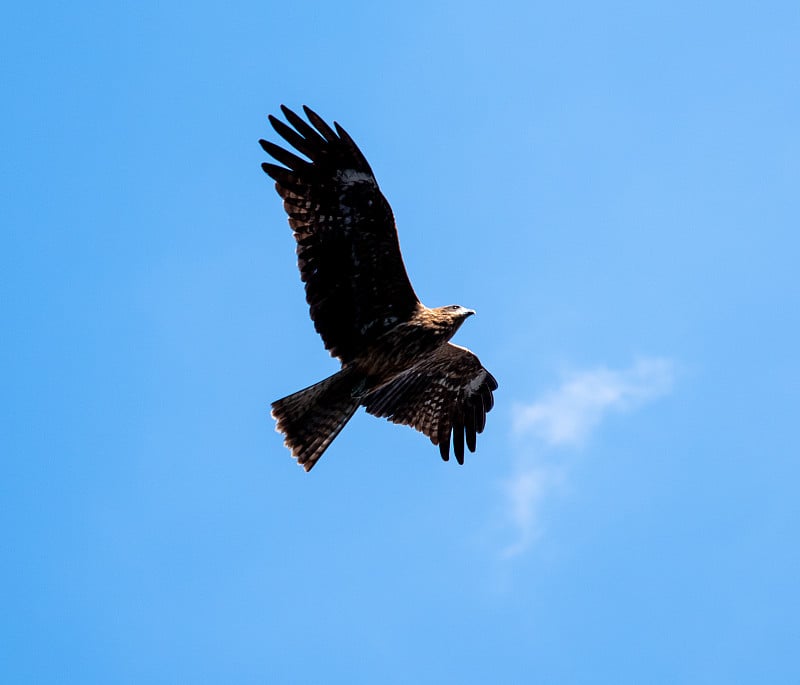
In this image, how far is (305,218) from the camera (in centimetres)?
1041

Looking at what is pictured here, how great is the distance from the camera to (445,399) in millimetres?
12625

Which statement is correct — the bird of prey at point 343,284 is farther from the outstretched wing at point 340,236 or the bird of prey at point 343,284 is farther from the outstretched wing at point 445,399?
the outstretched wing at point 445,399

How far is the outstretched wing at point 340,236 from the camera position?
33.6 feet

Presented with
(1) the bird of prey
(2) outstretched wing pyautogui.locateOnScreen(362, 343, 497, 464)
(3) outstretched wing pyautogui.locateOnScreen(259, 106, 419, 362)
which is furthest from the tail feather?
(2) outstretched wing pyautogui.locateOnScreen(362, 343, 497, 464)

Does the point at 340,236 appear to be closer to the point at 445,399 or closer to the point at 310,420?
the point at 310,420

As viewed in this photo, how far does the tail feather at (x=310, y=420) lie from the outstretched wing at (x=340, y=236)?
63 centimetres

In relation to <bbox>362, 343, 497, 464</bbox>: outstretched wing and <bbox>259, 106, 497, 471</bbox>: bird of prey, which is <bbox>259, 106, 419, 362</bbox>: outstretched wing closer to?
<bbox>259, 106, 497, 471</bbox>: bird of prey

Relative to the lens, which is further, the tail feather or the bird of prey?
the tail feather

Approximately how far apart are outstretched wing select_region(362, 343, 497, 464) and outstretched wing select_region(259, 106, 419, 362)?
5.52ft

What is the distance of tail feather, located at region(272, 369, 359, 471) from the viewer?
1120 centimetres

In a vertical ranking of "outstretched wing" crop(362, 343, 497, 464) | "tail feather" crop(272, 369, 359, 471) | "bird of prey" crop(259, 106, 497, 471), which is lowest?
"tail feather" crop(272, 369, 359, 471)

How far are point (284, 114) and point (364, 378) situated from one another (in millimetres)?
2829

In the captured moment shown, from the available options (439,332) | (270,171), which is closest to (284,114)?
(270,171)

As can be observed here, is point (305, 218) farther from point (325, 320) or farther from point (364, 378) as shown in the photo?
point (364, 378)
